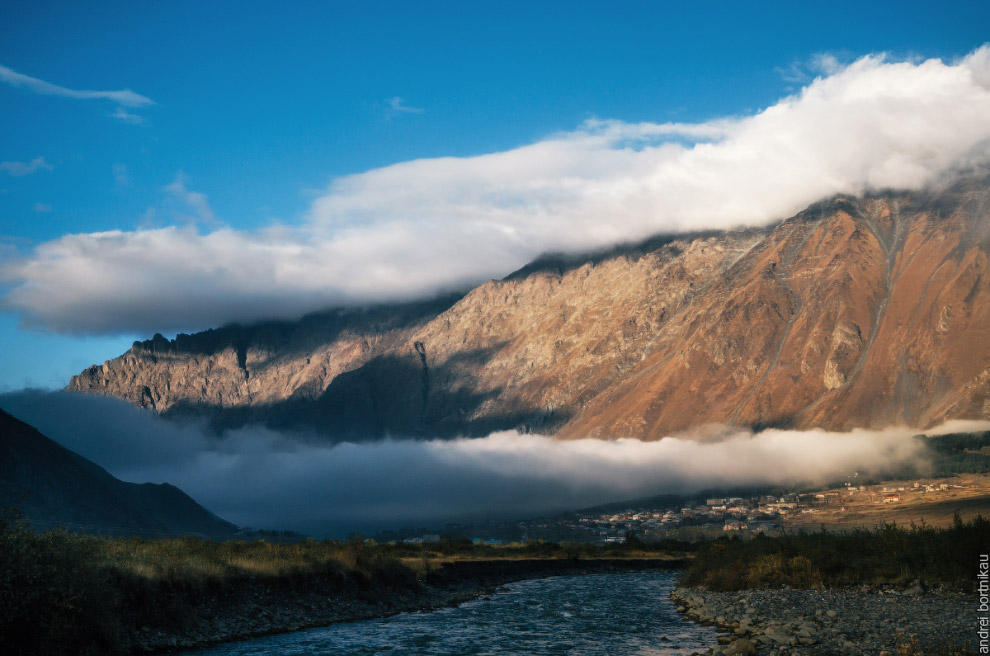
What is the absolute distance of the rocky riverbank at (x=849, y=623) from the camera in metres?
34.8

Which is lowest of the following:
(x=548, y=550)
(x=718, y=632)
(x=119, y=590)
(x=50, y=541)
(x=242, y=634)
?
(x=548, y=550)

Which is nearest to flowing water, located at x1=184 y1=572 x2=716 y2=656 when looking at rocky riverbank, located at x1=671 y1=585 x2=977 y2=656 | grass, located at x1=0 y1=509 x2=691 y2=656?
rocky riverbank, located at x1=671 y1=585 x2=977 y2=656

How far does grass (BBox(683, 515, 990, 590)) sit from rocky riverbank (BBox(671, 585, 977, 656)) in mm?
2028

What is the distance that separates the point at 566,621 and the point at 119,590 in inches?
1328

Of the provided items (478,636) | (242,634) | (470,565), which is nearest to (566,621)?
(478,636)

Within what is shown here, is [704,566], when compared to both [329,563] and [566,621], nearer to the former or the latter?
[566,621]

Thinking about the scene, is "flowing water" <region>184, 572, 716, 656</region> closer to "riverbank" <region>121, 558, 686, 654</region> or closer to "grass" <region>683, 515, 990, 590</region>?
"riverbank" <region>121, 558, 686, 654</region>

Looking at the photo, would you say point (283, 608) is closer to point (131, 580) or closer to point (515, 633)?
point (131, 580)

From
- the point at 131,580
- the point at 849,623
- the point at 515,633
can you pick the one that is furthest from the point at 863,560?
the point at 131,580

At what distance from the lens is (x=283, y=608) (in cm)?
5503

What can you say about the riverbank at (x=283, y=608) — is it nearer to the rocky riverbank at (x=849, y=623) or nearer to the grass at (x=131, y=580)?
the grass at (x=131, y=580)

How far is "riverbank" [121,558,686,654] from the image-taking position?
42.8 m

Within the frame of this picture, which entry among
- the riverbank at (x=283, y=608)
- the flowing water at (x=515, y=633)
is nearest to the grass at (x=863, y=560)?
the flowing water at (x=515, y=633)

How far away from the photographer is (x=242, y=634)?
47969 millimetres
